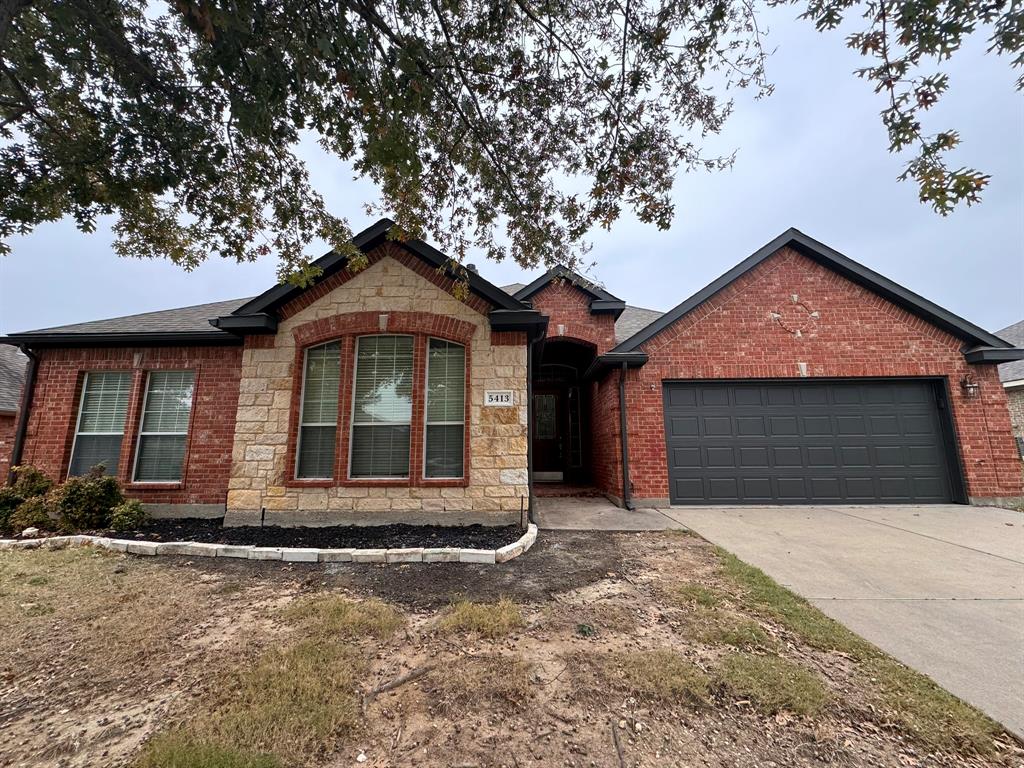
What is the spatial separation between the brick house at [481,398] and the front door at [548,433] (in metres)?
3.78

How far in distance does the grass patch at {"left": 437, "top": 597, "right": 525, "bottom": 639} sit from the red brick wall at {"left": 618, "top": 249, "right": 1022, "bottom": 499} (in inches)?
222

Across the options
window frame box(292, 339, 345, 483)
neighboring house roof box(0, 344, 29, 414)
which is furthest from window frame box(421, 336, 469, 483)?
neighboring house roof box(0, 344, 29, 414)

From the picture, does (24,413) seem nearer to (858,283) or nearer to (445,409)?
(445,409)

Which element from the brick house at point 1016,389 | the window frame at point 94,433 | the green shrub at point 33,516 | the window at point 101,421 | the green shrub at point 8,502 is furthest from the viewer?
the brick house at point 1016,389

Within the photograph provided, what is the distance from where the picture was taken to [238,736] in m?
2.20

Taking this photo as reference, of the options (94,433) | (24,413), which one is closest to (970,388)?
(94,433)

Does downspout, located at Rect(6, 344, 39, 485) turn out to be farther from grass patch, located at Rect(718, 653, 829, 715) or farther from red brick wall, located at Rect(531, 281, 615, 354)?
grass patch, located at Rect(718, 653, 829, 715)

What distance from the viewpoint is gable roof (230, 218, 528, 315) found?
6.93 m

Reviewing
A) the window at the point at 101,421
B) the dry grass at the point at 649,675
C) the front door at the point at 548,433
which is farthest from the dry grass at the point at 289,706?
the front door at the point at 548,433

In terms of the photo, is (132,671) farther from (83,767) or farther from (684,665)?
(684,665)

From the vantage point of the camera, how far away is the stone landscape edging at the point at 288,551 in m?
5.17

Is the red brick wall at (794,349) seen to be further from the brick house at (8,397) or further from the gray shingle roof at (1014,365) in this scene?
the brick house at (8,397)

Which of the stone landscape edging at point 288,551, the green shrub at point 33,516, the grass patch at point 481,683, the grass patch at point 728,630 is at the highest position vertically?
the green shrub at point 33,516

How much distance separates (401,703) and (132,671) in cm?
195
